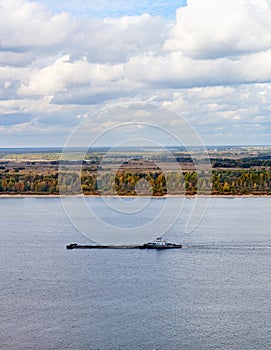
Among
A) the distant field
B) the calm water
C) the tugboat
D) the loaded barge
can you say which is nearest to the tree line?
the distant field

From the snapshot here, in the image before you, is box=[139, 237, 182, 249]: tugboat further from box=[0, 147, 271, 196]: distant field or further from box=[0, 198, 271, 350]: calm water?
box=[0, 147, 271, 196]: distant field

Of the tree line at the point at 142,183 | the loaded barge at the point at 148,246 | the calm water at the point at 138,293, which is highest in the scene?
the tree line at the point at 142,183

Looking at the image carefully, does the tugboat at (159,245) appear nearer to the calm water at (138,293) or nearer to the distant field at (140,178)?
the calm water at (138,293)

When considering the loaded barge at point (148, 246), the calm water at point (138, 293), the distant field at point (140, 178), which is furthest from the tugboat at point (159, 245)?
the distant field at point (140, 178)

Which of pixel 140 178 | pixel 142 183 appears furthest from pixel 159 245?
pixel 140 178

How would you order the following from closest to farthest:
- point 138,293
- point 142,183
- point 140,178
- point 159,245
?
1. point 138,293
2. point 159,245
3. point 142,183
4. point 140,178

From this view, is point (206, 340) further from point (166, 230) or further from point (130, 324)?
point (166, 230)

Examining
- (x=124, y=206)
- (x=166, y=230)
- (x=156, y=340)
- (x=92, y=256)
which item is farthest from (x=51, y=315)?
(x=124, y=206)

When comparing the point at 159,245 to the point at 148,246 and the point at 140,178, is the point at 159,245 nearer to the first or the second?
the point at 148,246

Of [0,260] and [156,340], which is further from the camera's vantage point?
[0,260]
